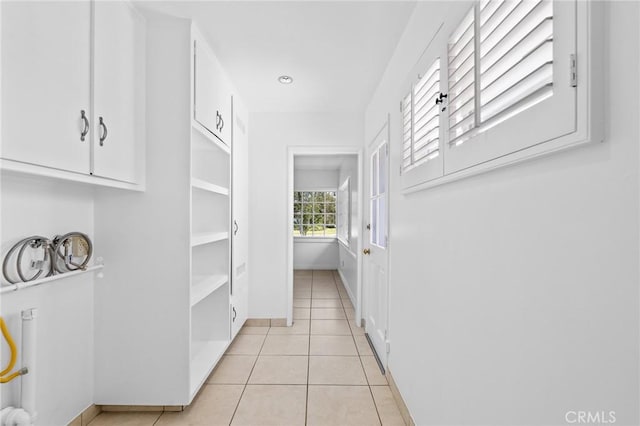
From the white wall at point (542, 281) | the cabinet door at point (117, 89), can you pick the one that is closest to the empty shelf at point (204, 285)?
the cabinet door at point (117, 89)

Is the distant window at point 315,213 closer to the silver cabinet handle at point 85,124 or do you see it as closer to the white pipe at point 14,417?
the silver cabinet handle at point 85,124

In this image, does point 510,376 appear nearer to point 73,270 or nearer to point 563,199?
point 563,199

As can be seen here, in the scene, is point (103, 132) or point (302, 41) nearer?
point (103, 132)

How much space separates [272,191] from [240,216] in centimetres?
54

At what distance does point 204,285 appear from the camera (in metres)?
2.45

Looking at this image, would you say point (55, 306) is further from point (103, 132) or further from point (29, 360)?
point (103, 132)

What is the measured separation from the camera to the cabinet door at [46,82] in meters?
1.14

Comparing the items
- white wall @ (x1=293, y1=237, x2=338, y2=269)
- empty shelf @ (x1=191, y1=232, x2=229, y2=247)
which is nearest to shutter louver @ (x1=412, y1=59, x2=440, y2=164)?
empty shelf @ (x1=191, y1=232, x2=229, y2=247)

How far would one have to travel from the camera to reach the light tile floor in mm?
1983

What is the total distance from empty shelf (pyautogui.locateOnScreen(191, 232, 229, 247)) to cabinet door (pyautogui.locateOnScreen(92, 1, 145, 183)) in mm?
521

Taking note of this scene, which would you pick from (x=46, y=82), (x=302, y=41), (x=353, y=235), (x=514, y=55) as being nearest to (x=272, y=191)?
(x=353, y=235)

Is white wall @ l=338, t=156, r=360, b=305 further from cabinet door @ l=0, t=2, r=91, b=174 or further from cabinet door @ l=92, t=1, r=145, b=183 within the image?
cabinet door @ l=0, t=2, r=91, b=174

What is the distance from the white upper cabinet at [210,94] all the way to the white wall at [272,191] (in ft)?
2.57

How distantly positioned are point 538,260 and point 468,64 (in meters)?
0.74
